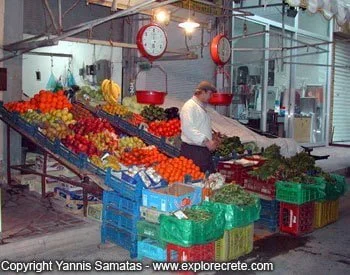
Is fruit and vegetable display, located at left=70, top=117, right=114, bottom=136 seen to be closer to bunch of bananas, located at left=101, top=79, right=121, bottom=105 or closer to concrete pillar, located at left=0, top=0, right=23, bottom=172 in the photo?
bunch of bananas, located at left=101, top=79, right=121, bottom=105

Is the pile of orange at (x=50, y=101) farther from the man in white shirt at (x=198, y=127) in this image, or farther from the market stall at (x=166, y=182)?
the man in white shirt at (x=198, y=127)

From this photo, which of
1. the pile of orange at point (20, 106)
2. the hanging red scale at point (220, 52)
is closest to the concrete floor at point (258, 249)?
the pile of orange at point (20, 106)

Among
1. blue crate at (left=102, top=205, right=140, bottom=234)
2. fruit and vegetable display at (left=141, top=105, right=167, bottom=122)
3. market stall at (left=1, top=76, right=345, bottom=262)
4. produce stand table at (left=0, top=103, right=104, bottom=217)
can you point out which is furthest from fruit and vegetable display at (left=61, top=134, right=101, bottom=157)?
fruit and vegetable display at (left=141, top=105, right=167, bottom=122)

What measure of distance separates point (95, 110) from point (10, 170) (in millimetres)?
1923

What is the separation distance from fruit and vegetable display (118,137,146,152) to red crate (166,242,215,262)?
9.68 feet

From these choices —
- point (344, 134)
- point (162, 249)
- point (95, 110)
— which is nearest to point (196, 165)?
point (162, 249)

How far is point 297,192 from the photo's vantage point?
20.7 feet

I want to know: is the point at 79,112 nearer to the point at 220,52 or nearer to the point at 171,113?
the point at 171,113

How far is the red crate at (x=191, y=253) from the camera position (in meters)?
4.68

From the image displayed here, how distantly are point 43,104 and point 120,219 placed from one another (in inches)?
127

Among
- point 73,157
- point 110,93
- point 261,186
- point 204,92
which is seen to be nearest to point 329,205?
point 261,186

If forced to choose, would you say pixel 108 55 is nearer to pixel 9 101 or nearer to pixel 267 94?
pixel 9 101

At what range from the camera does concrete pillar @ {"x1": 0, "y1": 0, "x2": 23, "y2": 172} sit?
7.93 m

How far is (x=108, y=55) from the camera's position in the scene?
1157 cm
